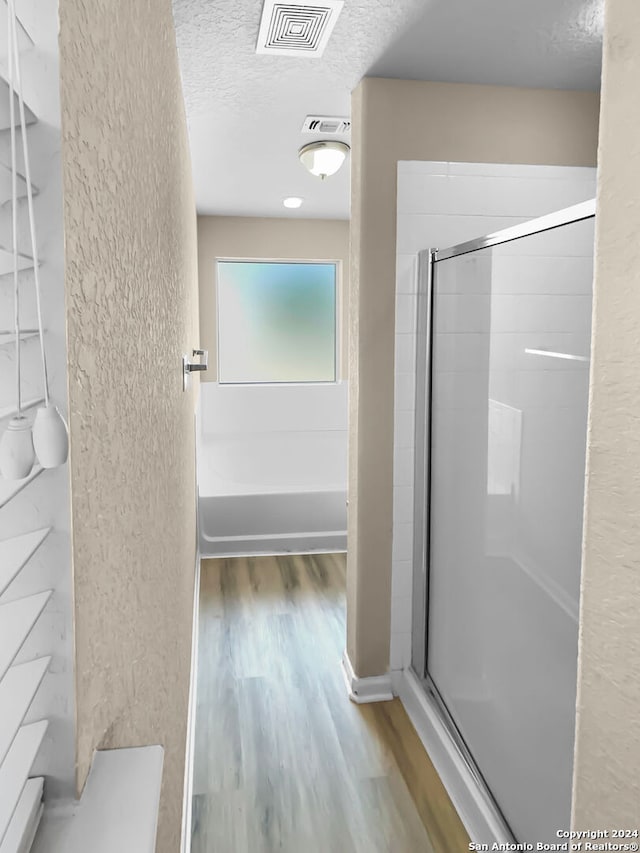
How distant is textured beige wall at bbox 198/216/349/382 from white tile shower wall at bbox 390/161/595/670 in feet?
10.2

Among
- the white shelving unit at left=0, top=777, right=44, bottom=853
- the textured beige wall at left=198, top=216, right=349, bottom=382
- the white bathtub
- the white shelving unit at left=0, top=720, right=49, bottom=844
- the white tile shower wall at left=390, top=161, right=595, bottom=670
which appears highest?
the textured beige wall at left=198, top=216, right=349, bottom=382

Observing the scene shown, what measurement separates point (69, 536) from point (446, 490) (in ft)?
5.63

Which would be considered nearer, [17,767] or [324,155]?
[17,767]

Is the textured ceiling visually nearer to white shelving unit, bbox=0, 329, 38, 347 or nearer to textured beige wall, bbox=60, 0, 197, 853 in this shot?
textured beige wall, bbox=60, 0, 197, 853

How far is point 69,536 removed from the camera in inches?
22.1

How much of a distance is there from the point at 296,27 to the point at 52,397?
158cm

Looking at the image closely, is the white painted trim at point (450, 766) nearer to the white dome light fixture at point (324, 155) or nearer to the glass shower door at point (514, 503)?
the glass shower door at point (514, 503)

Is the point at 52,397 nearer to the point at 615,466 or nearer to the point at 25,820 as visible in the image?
the point at 25,820

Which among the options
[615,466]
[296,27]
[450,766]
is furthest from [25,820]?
[296,27]

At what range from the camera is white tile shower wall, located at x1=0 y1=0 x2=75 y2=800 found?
1.70 feet

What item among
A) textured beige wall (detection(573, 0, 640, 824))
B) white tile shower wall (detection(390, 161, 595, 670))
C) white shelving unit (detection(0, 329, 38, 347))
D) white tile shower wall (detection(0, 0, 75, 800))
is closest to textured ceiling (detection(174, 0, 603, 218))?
white tile shower wall (detection(390, 161, 595, 670))

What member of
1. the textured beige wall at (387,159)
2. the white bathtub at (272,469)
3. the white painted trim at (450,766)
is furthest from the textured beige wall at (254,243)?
the white painted trim at (450,766)

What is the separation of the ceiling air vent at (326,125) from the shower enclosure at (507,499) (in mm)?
786

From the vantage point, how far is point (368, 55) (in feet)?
6.44
